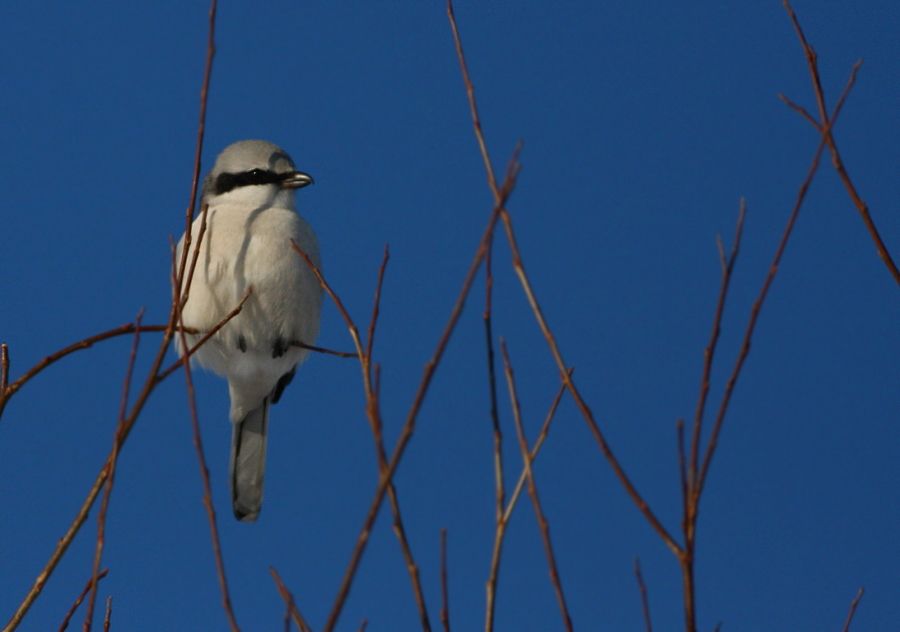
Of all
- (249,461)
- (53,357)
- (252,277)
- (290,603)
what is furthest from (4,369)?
(249,461)

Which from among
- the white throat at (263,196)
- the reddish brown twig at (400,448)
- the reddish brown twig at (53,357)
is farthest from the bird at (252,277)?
the reddish brown twig at (400,448)

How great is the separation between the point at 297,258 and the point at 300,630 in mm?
2158

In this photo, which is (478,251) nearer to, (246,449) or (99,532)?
(99,532)

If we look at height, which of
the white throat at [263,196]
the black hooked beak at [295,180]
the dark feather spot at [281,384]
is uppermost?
the black hooked beak at [295,180]

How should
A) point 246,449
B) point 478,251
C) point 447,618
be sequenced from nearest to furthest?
point 478,251 → point 447,618 → point 246,449

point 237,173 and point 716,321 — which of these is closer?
point 716,321

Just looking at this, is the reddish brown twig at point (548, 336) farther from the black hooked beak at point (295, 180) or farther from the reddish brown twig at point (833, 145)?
the black hooked beak at point (295, 180)

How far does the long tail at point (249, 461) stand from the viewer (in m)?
4.19

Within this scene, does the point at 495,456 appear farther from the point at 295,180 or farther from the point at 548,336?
the point at 295,180

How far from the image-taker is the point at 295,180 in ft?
12.6

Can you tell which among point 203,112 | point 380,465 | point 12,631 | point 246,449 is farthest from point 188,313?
point 380,465

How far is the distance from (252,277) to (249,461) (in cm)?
93

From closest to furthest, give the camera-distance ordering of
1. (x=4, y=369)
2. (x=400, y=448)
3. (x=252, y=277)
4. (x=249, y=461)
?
1. (x=400, y=448)
2. (x=4, y=369)
3. (x=252, y=277)
4. (x=249, y=461)

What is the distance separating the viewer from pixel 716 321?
4.76ft
